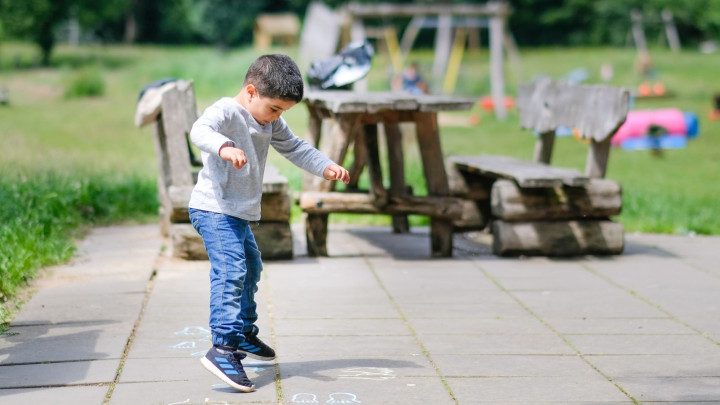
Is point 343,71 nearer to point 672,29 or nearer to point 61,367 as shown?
point 61,367

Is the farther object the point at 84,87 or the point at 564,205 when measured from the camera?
the point at 84,87

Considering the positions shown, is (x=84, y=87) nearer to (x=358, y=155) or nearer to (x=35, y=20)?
(x=35, y=20)

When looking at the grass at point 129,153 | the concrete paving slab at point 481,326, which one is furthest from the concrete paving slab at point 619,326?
the grass at point 129,153

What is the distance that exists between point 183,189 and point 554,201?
270 centimetres

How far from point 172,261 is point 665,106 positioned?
60.0 feet

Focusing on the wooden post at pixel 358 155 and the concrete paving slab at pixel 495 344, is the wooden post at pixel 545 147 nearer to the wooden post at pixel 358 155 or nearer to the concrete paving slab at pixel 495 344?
the wooden post at pixel 358 155

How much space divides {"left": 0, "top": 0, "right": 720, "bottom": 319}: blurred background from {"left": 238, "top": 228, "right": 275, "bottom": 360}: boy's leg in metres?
1.76

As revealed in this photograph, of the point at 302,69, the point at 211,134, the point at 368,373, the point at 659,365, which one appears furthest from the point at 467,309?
the point at 302,69

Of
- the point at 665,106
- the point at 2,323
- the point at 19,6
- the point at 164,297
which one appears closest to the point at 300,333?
the point at 164,297

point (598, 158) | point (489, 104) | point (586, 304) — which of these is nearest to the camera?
point (586, 304)

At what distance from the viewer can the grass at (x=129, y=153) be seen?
27.4 ft

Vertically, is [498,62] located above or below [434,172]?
above

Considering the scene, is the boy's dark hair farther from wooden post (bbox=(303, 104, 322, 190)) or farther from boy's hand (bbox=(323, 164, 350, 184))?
wooden post (bbox=(303, 104, 322, 190))

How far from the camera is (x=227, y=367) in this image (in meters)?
4.26
